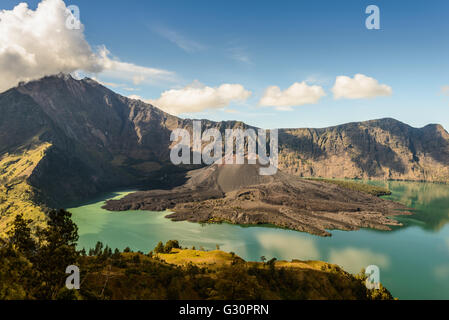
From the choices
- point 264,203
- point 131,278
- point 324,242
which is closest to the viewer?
point 131,278

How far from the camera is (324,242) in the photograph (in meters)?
67.1

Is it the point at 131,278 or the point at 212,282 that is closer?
the point at 131,278

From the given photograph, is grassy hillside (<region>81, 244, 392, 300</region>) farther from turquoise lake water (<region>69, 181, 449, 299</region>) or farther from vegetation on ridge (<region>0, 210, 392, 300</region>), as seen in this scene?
turquoise lake water (<region>69, 181, 449, 299</region>)

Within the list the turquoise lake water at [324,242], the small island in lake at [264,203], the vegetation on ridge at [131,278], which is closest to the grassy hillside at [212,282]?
the vegetation on ridge at [131,278]

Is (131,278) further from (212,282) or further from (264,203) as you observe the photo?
(264,203)

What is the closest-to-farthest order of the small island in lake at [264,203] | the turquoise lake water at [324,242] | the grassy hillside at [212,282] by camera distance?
1. the grassy hillside at [212,282]
2. the turquoise lake water at [324,242]
3. the small island in lake at [264,203]

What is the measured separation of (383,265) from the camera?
5341cm

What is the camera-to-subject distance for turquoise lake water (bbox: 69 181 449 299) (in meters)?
49.1

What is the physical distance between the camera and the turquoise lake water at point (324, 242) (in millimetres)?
49062

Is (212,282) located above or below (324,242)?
above

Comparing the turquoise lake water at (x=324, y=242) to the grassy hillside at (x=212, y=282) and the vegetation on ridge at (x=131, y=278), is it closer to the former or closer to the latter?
the grassy hillside at (x=212, y=282)

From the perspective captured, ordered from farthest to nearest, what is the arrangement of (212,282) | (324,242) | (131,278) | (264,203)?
1. (264,203)
2. (324,242)
3. (212,282)
4. (131,278)

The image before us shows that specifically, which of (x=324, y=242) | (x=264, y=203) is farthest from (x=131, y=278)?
(x=264, y=203)
